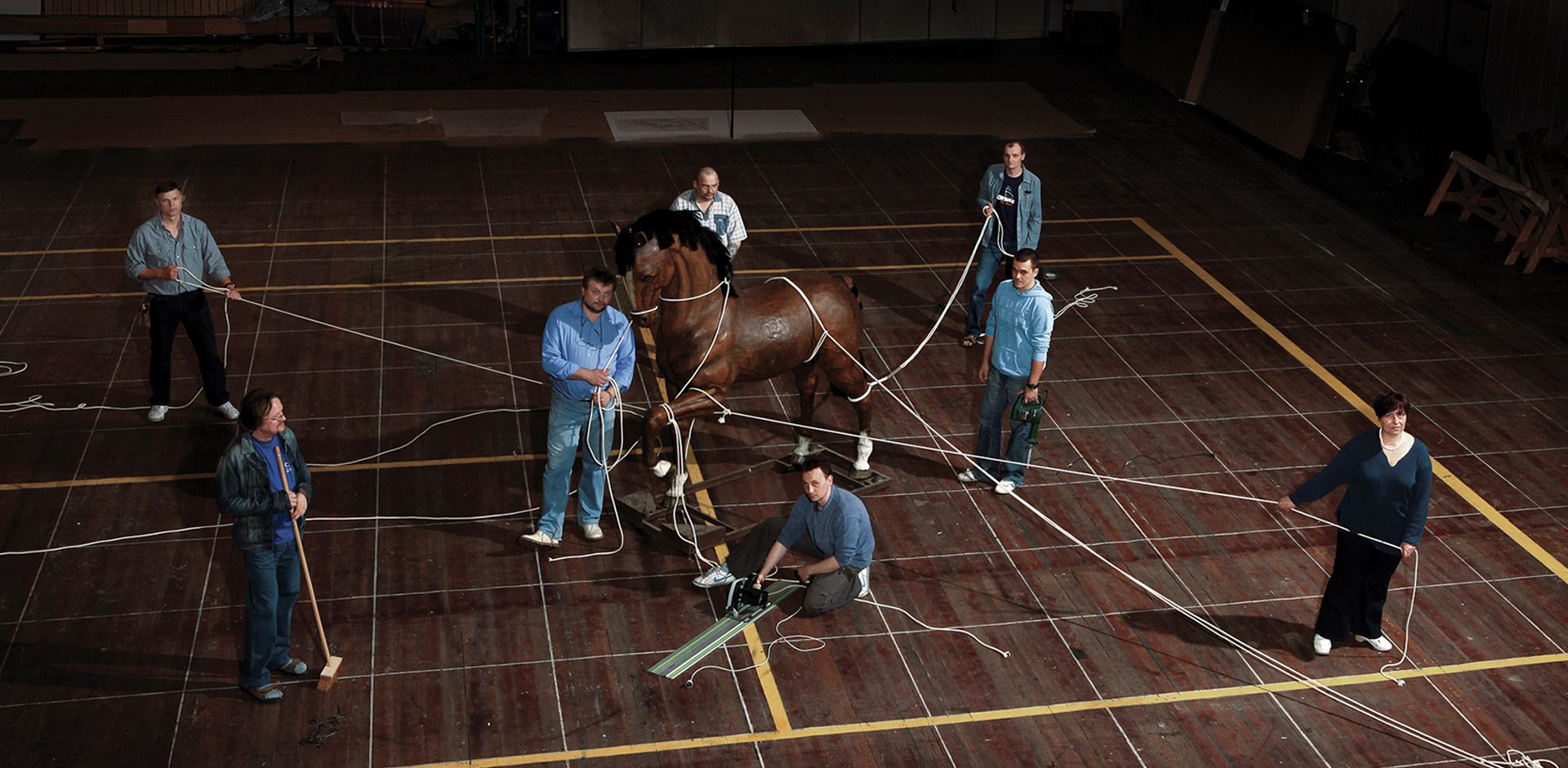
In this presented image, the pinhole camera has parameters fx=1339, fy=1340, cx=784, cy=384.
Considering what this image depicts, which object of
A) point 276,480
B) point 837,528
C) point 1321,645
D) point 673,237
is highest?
point 673,237

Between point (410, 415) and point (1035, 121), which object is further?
point (1035, 121)

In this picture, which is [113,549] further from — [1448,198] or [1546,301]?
[1448,198]

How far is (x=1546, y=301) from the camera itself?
12.2 m

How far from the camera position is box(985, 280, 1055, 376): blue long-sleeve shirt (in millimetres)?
8203

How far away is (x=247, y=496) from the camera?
20.3 ft

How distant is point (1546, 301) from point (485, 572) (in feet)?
32.5

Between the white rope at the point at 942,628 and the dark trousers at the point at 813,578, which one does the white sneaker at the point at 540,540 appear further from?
the white rope at the point at 942,628

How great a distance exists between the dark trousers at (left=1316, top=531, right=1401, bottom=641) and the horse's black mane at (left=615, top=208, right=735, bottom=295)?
382cm

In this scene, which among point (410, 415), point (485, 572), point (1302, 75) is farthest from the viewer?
point (1302, 75)

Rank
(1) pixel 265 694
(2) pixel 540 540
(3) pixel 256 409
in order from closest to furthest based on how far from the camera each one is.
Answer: (3) pixel 256 409, (1) pixel 265 694, (2) pixel 540 540

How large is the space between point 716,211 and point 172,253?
3.59 metres

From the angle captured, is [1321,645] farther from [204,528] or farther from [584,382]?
[204,528]

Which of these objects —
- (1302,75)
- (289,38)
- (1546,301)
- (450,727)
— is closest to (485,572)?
(450,727)

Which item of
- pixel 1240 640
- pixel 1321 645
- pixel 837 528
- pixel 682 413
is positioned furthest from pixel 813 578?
pixel 1321 645
